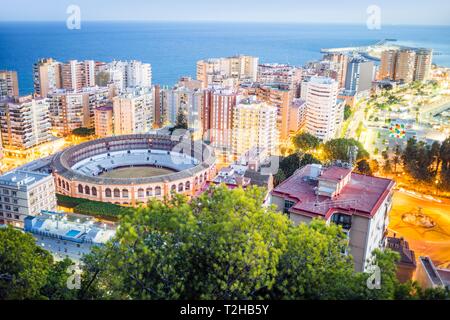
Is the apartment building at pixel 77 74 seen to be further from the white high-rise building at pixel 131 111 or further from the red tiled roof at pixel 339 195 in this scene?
the red tiled roof at pixel 339 195

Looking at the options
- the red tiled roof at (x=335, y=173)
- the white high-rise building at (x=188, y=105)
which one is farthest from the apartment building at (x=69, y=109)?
the red tiled roof at (x=335, y=173)

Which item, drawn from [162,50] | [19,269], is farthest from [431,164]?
[162,50]

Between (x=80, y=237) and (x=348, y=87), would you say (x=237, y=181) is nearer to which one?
(x=80, y=237)

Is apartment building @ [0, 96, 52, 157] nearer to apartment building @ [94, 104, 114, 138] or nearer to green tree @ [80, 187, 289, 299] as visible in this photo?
apartment building @ [94, 104, 114, 138]

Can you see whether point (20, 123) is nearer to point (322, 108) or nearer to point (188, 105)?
point (188, 105)

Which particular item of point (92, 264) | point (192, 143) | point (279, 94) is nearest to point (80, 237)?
point (92, 264)
